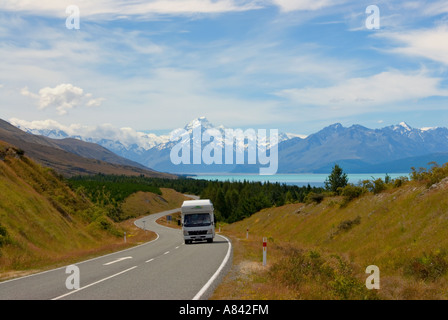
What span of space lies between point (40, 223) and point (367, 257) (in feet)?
71.7

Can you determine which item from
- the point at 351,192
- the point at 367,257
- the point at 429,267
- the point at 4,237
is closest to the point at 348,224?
the point at 351,192

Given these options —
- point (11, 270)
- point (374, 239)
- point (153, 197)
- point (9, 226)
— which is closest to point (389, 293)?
point (374, 239)

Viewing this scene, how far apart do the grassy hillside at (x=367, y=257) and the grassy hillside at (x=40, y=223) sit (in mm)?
10458

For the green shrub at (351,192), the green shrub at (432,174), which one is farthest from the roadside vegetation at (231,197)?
the green shrub at (432,174)

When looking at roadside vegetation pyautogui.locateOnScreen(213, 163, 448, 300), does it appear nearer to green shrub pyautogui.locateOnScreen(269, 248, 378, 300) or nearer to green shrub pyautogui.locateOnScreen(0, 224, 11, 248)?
green shrub pyautogui.locateOnScreen(269, 248, 378, 300)

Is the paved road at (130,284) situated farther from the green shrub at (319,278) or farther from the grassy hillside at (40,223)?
the grassy hillside at (40,223)

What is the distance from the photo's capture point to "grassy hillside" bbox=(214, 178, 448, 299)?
11.3 m

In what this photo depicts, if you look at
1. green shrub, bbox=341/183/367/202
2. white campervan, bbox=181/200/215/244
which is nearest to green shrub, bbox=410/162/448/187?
green shrub, bbox=341/183/367/202

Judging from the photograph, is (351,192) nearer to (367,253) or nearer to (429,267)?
(367,253)

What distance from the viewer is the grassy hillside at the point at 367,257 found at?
1133 centimetres

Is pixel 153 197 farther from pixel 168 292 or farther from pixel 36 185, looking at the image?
pixel 168 292

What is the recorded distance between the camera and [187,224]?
108 ft

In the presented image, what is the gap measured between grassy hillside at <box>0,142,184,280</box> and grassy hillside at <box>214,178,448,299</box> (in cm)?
1046

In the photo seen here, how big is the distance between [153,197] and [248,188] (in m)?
38.6
